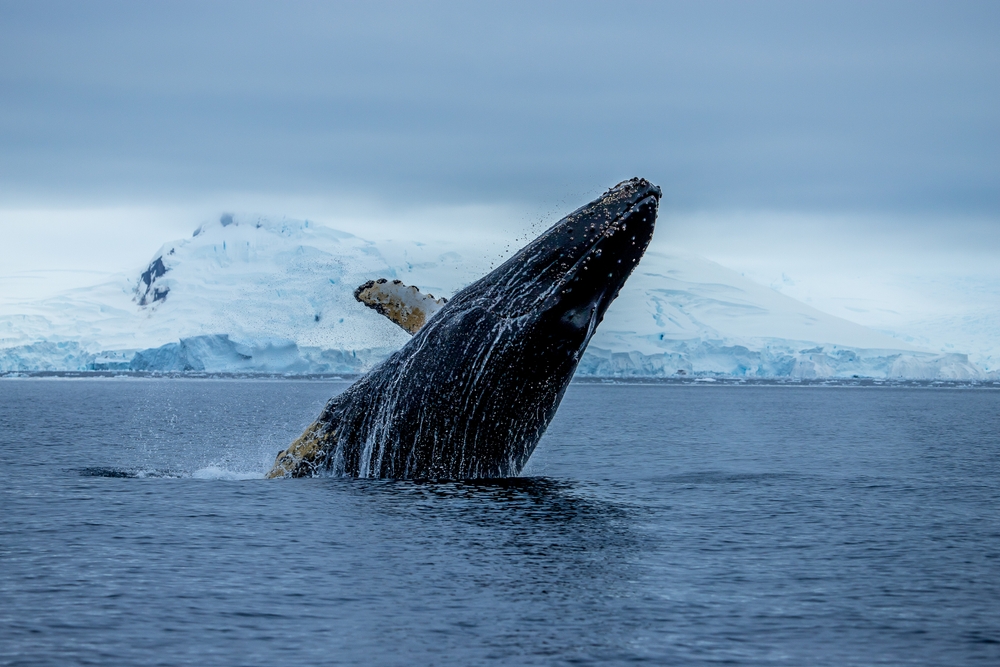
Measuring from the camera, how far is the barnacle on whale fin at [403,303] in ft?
37.8

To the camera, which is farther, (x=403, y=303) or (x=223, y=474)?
(x=223, y=474)

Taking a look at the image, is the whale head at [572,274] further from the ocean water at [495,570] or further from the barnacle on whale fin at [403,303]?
the ocean water at [495,570]

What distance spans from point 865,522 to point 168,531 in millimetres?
7127

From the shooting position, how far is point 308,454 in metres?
12.0

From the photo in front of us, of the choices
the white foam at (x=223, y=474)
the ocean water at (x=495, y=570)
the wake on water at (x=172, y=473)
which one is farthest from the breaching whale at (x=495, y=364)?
the wake on water at (x=172, y=473)

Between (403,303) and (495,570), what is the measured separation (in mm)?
3459

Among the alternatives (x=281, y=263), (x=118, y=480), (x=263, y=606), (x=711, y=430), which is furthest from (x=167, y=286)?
(x=263, y=606)

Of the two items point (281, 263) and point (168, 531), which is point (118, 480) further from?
point (281, 263)

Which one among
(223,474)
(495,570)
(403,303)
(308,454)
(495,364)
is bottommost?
(223,474)

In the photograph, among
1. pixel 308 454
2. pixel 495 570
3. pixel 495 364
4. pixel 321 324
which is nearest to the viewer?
pixel 495 570

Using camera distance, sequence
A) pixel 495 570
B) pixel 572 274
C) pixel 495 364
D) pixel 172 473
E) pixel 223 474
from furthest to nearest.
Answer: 1. pixel 172 473
2. pixel 223 474
3. pixel 495 364
4. pixel 572 274
5. pixel 495 570

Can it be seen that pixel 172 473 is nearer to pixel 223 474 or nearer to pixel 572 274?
pixel 223 474

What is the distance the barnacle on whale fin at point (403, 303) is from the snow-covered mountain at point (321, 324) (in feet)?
215

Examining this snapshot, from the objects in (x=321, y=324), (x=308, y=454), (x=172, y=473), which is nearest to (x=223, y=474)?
(x=172, y=473)
